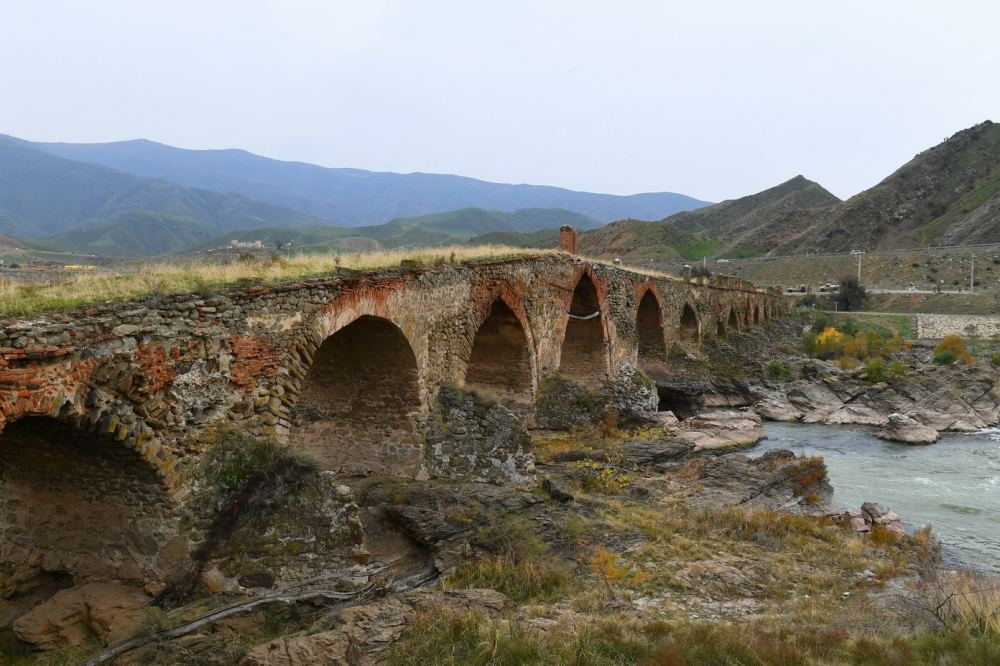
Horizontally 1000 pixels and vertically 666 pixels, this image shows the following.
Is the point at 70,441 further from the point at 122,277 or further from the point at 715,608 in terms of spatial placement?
the point at 715,608

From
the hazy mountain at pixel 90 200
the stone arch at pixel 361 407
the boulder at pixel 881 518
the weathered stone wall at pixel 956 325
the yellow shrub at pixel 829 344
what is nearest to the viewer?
the stone arch at pixel 361 407

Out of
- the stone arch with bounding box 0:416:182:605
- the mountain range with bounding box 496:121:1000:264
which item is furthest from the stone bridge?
the mountain range with bounding box 496:121:1000:264

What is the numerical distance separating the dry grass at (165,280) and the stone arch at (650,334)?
1398 cm

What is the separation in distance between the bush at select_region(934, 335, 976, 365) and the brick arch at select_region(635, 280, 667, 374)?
555 inches

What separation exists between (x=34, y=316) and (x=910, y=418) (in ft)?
76.1

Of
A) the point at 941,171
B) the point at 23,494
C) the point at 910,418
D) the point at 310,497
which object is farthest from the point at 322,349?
the point at 941,171

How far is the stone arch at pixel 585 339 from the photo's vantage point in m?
17.1

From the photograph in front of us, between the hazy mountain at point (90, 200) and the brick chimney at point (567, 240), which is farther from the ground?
the hazy mountain at point (90, 200)

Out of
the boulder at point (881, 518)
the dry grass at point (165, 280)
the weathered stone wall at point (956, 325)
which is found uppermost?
the dry grass at point (165, 280)

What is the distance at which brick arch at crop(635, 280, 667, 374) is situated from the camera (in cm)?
2184

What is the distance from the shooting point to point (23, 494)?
6.24 meters

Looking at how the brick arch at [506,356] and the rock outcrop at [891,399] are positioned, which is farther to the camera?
the rock outcrop at [891,399]

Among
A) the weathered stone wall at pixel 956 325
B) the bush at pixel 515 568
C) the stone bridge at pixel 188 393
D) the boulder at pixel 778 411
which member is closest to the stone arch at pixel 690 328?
the boulder at pixel 778 411

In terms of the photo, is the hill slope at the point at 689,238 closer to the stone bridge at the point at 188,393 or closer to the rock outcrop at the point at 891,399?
the rock outcrop at the point at 891,399
